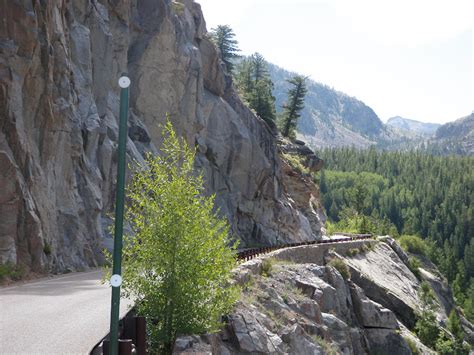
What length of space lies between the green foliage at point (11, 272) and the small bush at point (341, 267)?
20151mm

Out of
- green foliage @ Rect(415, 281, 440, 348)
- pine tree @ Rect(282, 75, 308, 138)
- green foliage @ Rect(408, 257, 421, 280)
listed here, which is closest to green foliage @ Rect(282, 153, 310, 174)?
pine tree @ Rect(282, 75, 308, 138)

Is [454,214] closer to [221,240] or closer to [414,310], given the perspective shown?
[414,310]

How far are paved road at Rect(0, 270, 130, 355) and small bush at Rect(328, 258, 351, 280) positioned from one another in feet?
62.8

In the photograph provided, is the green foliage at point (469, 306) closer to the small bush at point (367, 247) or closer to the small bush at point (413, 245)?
the small bush at point (413, 245)

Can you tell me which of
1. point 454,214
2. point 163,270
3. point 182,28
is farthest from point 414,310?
point 454,214

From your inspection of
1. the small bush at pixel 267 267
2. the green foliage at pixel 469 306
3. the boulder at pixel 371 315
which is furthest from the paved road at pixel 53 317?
the green foliage at pixel 469 306

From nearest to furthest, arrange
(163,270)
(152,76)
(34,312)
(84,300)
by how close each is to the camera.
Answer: (163,270) → (34,312) → (84,300) → (152,76)

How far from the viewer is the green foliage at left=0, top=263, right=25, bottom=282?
20.2 metres

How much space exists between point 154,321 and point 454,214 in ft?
631

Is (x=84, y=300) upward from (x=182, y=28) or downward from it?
downward

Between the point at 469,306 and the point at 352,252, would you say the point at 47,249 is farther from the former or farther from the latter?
the point at 469,306

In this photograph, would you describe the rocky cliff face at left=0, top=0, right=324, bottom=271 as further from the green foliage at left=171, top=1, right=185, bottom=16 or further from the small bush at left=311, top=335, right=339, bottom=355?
the small bush at left=311, top=335, right=339, bottom=355

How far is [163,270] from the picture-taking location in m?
12.1

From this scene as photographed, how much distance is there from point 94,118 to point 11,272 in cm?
1306
